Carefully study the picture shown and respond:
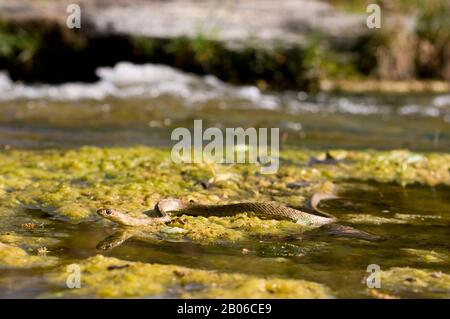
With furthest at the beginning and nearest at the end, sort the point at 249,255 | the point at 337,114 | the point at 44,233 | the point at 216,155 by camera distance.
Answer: the point at 337,114 < the point at 216,155 < the point at 44,233 < the point at 249,255

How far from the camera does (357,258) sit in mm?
3611

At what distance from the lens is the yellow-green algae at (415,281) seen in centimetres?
317

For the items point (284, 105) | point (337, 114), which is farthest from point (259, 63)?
point (337, 114)

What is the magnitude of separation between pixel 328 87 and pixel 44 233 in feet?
25.7

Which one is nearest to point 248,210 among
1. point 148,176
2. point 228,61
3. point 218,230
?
point 218,230

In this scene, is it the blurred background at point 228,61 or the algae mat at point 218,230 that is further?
the blurred background at point 228,61

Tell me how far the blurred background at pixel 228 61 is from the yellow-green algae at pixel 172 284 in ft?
18.7

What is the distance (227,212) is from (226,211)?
0.4 inches

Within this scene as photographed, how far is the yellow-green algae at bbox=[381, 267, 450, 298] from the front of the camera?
317 centimetres

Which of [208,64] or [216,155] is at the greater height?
[208,64]

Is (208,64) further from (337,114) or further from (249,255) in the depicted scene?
(249,255)

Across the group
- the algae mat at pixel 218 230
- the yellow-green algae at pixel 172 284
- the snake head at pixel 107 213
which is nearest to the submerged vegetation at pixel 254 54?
the algae mat at pixel 218 230

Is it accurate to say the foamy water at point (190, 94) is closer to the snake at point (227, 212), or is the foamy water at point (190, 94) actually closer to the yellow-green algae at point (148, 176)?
the yellow-green algae at point (148, 176)

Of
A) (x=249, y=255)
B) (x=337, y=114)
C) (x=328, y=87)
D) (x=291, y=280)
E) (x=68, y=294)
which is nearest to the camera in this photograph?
(x=68, y=294)
